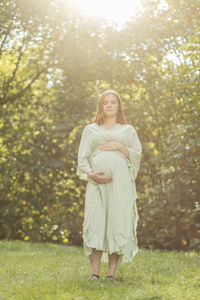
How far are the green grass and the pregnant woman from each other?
0.33 meters

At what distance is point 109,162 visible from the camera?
16.9ft

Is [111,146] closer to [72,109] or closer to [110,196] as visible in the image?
[110,196]

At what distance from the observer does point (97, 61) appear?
12.1 metres

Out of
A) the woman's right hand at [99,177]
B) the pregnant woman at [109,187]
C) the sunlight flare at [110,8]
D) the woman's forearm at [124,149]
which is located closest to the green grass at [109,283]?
the pregnant woman at [109,187]

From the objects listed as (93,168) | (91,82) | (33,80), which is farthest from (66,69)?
(93,168)

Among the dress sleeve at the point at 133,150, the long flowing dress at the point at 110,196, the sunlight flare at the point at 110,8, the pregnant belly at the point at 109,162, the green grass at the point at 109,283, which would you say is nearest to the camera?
the green grass at the point at 109,283

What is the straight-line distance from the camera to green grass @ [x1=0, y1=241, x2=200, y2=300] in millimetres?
4199

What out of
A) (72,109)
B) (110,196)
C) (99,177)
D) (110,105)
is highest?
(72,109)

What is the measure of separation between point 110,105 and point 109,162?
684mm

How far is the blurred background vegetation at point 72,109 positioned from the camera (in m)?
10.6

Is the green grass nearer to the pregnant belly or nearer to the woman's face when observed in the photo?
the pregnant belly

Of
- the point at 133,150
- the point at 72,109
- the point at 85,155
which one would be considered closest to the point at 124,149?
the point at 133,150

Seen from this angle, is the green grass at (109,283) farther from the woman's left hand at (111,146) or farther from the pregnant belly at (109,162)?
the woman's left hand at (111,146)

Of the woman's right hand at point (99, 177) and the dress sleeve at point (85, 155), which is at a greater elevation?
the dress sleeve at point (85, 155)
